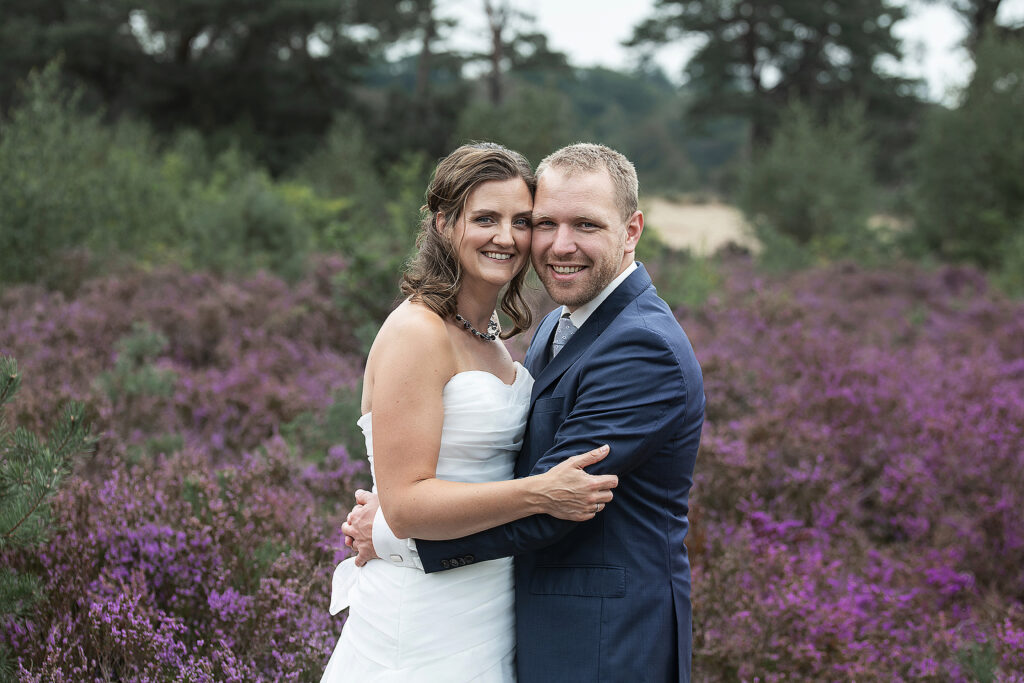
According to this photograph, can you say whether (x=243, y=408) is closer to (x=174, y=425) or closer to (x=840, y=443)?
(x=174, y=425)

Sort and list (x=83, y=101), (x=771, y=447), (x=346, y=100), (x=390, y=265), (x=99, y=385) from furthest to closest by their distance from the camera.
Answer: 1. (x=346, y=100)
2. (x=83, y=101)
3. (x=390, y=265)
4. (x=99, y=385)
5. (x=771, y=447)

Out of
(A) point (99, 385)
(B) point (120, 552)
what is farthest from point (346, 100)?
(B) point (120, 552)

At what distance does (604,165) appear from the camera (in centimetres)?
245

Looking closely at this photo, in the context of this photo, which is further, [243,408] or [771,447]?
[243,408]

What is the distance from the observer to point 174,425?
5730mm

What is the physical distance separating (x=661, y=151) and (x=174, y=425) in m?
70.7

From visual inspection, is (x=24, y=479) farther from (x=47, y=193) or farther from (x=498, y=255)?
(x=47, y=193)

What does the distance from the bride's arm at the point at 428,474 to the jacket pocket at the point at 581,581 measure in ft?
0.74

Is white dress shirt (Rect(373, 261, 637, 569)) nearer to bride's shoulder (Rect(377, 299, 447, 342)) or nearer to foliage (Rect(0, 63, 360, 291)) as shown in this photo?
bride's shoulder (Rect(377, 299, 447, 342))

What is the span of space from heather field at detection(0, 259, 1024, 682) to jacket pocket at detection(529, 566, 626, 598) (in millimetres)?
1200

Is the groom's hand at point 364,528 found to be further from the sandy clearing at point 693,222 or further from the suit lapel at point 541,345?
the sandy clearing at point 693,222

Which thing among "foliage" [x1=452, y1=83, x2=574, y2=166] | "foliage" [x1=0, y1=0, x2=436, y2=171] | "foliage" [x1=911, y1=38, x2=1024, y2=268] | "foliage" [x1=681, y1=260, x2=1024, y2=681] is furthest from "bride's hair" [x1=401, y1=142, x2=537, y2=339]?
"foliage" [x1=0, y1=0, x2=436, y2=171]

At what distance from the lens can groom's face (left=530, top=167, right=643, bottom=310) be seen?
2.41m

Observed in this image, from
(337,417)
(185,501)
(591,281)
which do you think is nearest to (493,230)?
(591,281)
